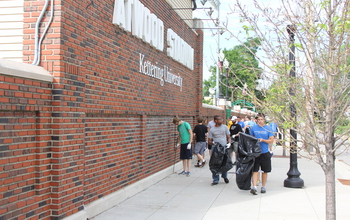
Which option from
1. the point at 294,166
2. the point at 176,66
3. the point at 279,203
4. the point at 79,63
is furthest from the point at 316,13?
the point at 176,66

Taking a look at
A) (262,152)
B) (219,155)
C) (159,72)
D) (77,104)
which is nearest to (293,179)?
(262,152)

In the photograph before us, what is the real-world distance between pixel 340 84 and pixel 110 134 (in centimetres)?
428

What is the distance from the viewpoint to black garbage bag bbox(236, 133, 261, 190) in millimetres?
8586

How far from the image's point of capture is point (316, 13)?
4305mm

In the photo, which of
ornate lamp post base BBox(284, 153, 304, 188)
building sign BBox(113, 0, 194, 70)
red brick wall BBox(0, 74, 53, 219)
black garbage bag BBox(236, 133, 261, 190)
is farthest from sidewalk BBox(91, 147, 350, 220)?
building sign BBox(113, 0, 194, 70)

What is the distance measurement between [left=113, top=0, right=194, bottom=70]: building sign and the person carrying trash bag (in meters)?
2.63

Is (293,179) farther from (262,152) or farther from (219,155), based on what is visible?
(219,155)

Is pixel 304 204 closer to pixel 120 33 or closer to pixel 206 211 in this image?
pixel 206 211

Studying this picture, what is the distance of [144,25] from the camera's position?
29.3 ft

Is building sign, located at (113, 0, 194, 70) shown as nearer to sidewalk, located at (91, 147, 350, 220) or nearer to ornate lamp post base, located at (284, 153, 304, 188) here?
sidewalk, located at (91, 147, 350, 220)

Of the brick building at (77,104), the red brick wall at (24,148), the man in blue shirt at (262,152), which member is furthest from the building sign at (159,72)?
the red brick wall at (24,148)

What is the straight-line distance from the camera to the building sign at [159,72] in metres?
9.04

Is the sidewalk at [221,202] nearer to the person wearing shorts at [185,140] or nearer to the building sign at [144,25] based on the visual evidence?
the person wearing shorts at [185,140]

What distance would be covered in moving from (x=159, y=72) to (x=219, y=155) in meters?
2.70
